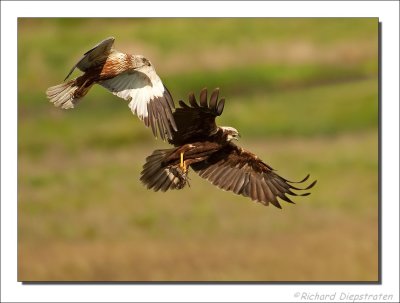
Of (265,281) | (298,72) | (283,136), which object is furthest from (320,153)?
(265,281)

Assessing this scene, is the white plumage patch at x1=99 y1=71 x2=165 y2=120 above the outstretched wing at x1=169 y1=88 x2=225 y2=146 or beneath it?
above

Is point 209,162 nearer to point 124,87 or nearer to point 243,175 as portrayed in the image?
point 243,175

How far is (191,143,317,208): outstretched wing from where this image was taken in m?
8.20

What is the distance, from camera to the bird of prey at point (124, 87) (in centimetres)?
710

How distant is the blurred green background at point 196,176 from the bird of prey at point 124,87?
16.2 ft

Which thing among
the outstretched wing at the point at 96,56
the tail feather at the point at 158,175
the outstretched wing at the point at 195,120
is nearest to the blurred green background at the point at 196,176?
the tail feather at the point at 158,175

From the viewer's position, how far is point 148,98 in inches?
282

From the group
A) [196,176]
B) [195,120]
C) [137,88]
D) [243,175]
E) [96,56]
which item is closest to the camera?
[96,56]

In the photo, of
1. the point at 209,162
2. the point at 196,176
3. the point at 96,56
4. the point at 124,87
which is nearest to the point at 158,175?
the point at 209,162

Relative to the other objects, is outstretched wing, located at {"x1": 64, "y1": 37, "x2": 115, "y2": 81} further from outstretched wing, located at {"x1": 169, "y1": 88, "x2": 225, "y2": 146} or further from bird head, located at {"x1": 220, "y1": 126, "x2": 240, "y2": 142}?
bird head, located at {"x1": 220, "y1": 126, "x2": 240, "y2": 142}

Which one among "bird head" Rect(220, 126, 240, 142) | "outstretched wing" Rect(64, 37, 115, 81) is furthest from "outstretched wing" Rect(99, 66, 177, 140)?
"bird head" Rect(220, 126, 240, 142)

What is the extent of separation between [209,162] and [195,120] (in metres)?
0.71

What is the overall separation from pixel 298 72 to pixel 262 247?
13.9 ft

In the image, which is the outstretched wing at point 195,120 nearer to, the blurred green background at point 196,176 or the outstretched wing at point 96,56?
the outstretched wing at point 96,56
